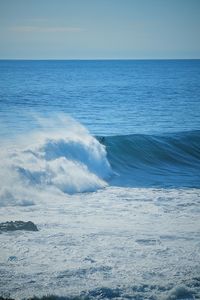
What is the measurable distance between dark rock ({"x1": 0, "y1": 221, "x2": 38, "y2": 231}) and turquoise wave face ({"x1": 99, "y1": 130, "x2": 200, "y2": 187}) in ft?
19.3

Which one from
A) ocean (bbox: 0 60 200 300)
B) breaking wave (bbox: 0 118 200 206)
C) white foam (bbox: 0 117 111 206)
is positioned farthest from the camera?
breaking wave (bbox: 0 118 200 206)

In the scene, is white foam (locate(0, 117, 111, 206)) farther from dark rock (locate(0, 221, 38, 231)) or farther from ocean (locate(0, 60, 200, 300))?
dark rock (locate(0, 221, 38, 231))

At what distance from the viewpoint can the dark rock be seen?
28.9ft

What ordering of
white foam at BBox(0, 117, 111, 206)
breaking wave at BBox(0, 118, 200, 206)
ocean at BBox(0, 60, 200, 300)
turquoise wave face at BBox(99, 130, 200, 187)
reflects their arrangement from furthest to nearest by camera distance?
turquoise wave face at BBox(99, 130, 200, 187)
breaking wave at BBox(0, 118, 200, 206)
white foam at BBox(0, 117, 111, 206)
ocean at BBox(0, 60, 200, 300)

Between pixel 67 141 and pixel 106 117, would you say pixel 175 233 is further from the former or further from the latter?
pixel 106 117

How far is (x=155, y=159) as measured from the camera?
1891 cm

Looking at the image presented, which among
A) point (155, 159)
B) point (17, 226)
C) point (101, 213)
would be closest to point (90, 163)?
point (155, 159)

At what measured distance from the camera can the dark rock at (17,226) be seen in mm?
8812

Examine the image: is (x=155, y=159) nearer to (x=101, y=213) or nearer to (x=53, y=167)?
(x=53, y=167)

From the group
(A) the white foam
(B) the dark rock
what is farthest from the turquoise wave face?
(B) the dark rock

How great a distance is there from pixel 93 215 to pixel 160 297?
4117 millimetres

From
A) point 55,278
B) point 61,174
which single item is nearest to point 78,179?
point 61,174

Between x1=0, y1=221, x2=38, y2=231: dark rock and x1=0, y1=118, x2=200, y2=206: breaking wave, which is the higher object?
x1=0, y1=118, x2=200, y2=206: breaking wave

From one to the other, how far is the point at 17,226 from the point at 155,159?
10914mm
